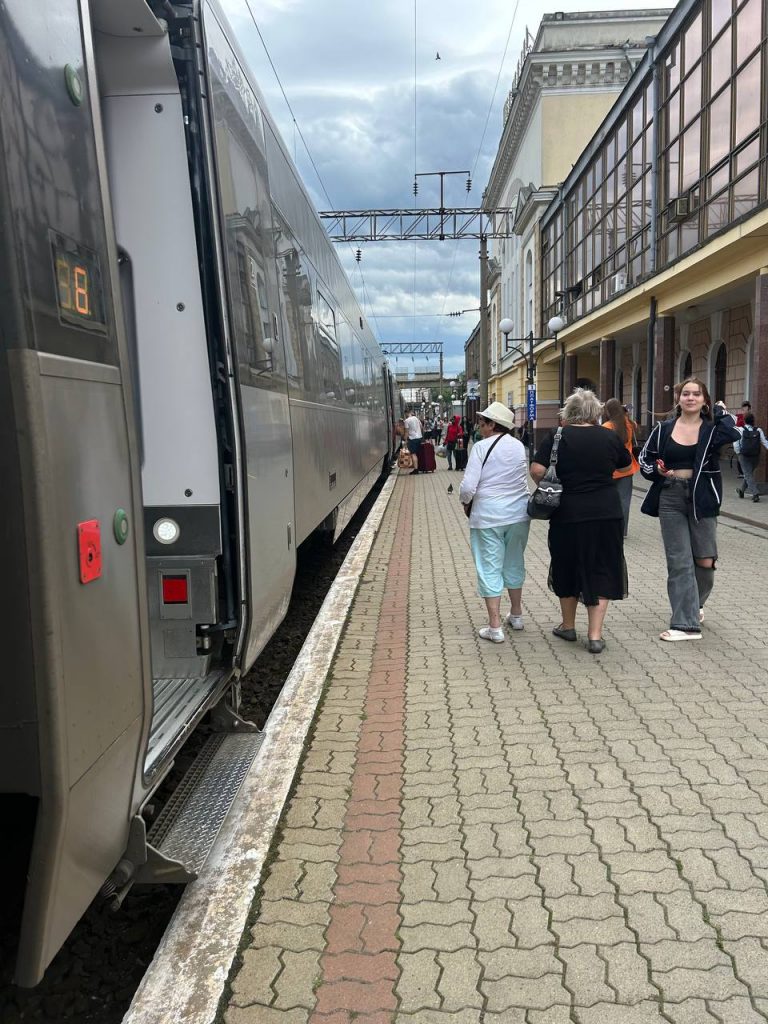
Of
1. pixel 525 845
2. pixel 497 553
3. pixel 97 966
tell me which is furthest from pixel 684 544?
pixel 97 966

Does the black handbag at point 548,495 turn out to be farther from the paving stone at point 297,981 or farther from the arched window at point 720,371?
the arched window at point 720,371

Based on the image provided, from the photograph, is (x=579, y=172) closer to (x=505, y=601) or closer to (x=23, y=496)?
(x=505, y=601)

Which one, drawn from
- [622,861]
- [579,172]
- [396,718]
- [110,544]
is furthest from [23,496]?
[579,172]

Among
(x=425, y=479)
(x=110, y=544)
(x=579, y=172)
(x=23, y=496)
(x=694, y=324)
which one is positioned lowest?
(x=425, y=479)

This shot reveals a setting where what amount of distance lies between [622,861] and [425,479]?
20.5m

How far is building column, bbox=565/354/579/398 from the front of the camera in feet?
116

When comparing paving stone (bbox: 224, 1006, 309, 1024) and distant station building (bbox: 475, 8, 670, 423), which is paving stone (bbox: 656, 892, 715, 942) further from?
distant station building (bbox: 475, 8, 670, 423)

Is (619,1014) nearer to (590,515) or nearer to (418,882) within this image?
(418,882)

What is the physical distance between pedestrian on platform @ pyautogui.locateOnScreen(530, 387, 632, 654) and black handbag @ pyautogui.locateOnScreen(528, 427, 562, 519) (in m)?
0.04

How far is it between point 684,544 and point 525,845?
3224 mm

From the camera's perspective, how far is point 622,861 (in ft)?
9.74

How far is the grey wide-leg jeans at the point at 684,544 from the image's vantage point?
5.68 m

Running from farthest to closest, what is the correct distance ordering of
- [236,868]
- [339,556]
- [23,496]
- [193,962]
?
[339,556] < [236,868] < [193,962] < [23,496]

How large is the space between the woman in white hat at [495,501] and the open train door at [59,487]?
3953 mm
